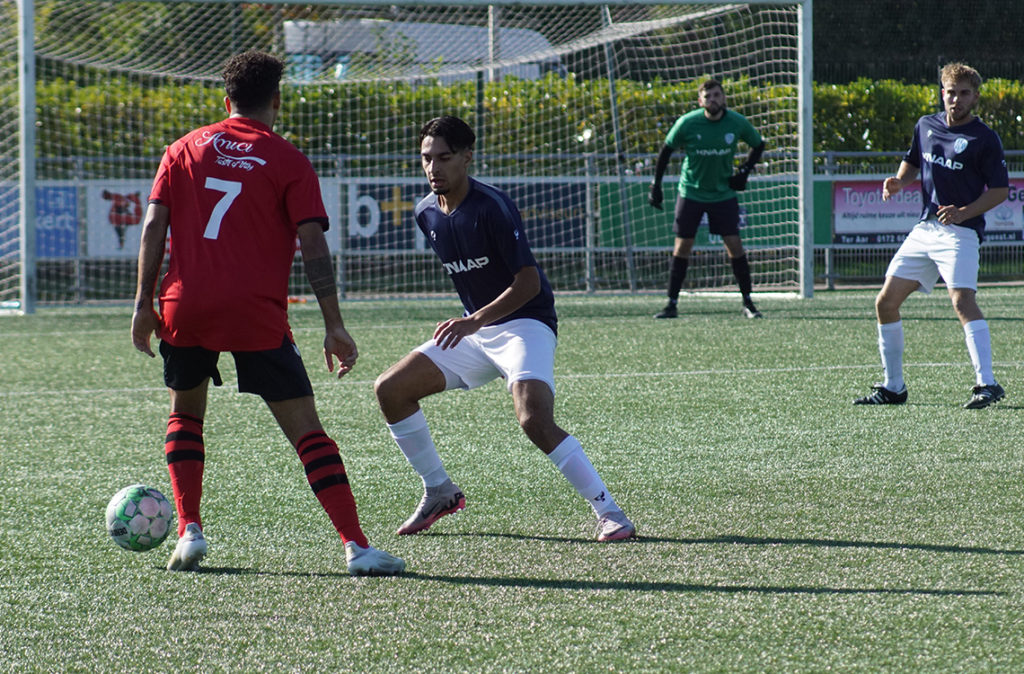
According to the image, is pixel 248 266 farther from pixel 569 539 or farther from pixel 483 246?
pixel 569 539

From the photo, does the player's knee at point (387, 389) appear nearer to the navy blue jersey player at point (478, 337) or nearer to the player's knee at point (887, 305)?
the navy blue jersey player at point (478, 337)

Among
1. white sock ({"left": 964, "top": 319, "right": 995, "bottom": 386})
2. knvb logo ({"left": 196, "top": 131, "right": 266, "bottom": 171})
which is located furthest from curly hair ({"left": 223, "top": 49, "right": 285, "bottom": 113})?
white sock ({"left": 964, "top": 319, "right": 995, "bottom": 386})

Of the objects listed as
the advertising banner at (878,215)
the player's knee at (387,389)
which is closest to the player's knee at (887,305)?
the player's knee at (387,389)

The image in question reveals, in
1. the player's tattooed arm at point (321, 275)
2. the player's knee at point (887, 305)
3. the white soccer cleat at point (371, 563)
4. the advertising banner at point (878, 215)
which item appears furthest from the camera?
the advertising banner at point (878, 215)

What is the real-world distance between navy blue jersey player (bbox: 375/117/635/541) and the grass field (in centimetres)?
20

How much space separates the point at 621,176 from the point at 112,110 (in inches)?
291

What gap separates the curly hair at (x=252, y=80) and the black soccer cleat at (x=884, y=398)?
4242 millimetres

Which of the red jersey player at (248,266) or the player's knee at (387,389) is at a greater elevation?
the red jersey player at (248,266)

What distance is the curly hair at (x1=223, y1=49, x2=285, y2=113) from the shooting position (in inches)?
159

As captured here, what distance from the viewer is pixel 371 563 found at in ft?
12.8

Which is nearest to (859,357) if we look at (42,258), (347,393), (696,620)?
(347,393)

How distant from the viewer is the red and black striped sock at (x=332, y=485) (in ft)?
13.1

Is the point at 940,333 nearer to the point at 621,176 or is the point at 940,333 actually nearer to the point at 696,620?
the point at 621,176

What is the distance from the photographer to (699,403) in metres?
7.34
